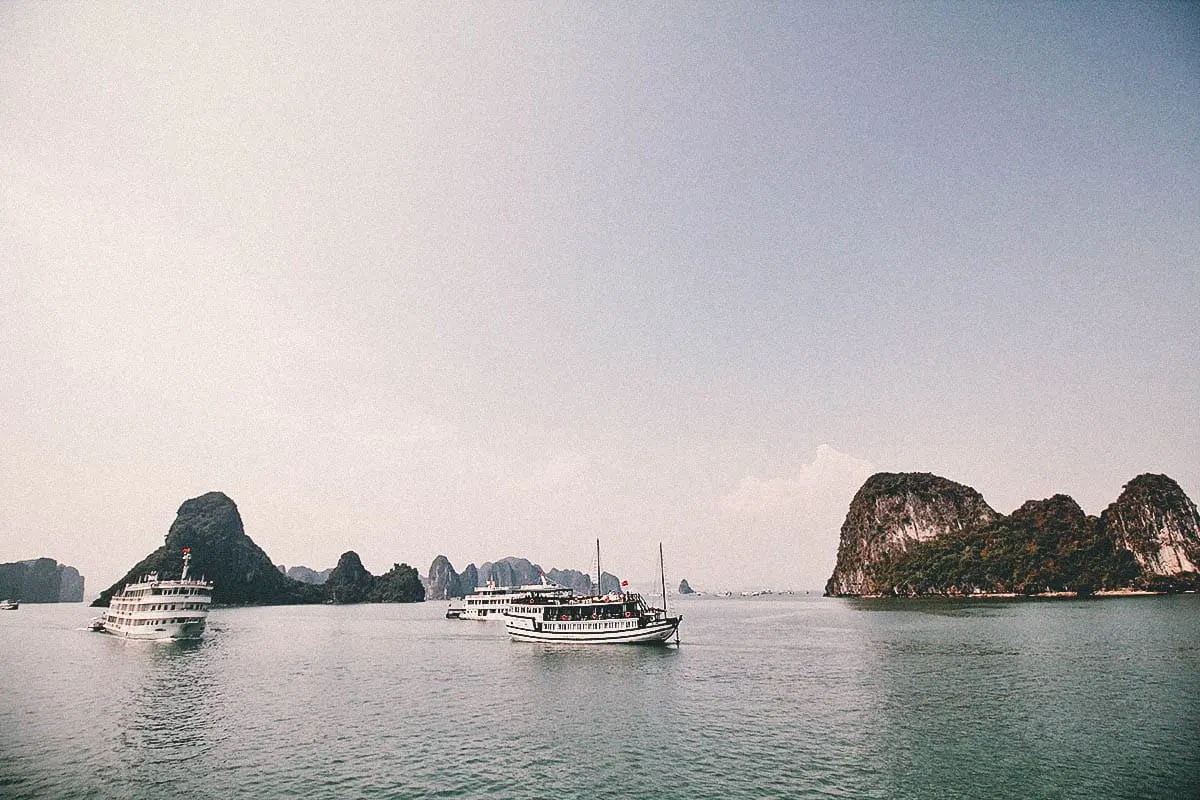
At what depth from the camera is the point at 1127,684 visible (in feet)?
157

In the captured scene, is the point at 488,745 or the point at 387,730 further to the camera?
the point at 387,730

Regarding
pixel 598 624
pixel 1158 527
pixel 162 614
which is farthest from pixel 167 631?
pixel 1158 527

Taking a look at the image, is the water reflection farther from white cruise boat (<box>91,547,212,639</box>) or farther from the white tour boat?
the white tour boat

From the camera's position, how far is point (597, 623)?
265 ft

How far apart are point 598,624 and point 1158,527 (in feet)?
657

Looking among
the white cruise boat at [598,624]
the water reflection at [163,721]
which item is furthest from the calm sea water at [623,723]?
the white cruise boat at [598,624]

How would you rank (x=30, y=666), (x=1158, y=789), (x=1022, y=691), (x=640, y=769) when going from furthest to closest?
(x=30, y=666), (x=1022, y=691), (x=640, y=769), (x=1158, y=789)

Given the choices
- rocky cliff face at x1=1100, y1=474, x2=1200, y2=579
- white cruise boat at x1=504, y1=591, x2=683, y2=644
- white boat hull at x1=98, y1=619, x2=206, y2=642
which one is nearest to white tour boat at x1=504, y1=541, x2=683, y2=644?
white cruise boat at x1=504, y1=591, x2=683, y2=644

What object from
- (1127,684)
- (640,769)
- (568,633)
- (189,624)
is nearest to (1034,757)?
(640,769)

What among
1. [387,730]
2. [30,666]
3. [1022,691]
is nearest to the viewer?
[387,730]

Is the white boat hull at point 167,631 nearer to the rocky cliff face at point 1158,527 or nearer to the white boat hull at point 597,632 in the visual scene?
the white boat hull at point 597,632

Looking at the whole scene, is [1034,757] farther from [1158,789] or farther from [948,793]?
[948,793]

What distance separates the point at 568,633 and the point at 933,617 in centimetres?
8642

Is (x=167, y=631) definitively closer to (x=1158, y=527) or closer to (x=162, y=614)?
(x=162, y=614)
